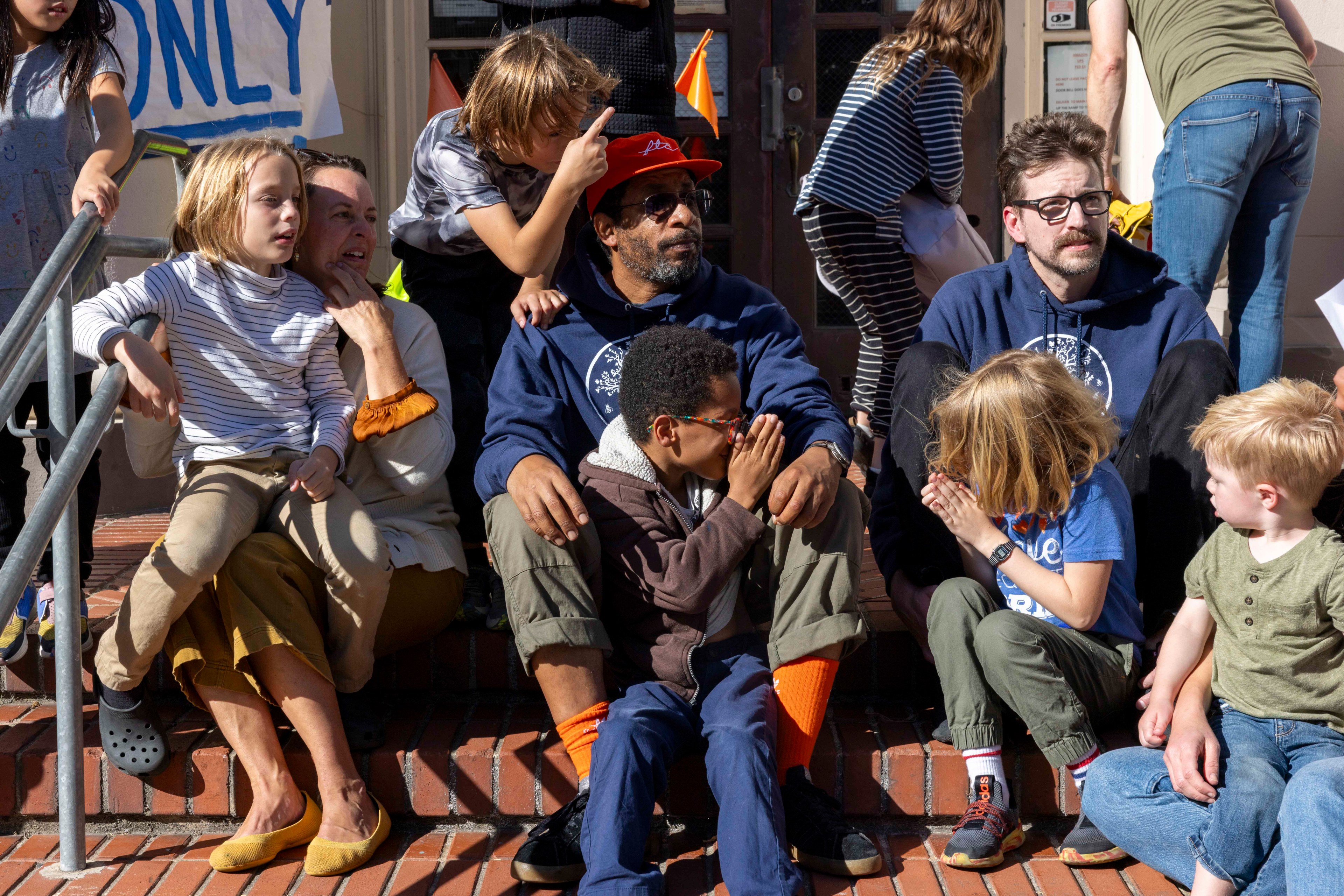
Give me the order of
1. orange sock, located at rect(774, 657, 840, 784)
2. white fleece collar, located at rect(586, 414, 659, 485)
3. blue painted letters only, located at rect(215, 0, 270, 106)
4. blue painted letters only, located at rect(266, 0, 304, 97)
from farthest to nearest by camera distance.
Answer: blue painted letters only, located at rect(266, 0, 304, 97) → blue painted letters only, located at rect(215, 0, 270, 106) → white fleece collar, located at rect(586, 414, 659, 485) → orange sock, located at rect(774, 657, 840, 784)

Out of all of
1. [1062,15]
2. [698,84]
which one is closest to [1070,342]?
[698,84]

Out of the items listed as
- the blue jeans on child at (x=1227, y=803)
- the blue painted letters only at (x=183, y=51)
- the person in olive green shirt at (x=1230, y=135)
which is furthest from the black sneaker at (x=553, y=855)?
the blue painted letters only at (x=183, y=51)

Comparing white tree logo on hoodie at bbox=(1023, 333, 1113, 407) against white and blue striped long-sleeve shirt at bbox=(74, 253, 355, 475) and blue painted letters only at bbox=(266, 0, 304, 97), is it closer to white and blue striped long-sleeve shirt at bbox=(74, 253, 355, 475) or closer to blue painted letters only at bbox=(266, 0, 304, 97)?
white and blue striped long-sleeve shirt at bbox=(74, 253, 355, 475)

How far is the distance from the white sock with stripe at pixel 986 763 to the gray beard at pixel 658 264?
1.26 metres

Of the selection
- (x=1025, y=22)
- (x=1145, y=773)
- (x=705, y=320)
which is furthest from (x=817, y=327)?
(x=1145, y=773)

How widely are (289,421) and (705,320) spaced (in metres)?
1.00

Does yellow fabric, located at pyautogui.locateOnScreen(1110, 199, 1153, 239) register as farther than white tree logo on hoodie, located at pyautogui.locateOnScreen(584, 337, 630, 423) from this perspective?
Yes

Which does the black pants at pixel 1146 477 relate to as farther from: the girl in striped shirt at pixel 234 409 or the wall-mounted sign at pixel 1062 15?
the wall-mounted sign at pixel 1062 15

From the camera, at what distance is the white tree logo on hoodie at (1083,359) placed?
280 centimetres

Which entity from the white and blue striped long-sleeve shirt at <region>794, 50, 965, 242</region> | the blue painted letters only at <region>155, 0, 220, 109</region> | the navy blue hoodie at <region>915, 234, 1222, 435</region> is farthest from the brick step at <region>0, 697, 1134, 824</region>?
the blue painted letters only at <region>155, 0, 220, 109</region>

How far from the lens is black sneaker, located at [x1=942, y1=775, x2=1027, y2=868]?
232 cm

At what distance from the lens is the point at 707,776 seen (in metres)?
2.32

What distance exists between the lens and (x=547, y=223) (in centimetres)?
279

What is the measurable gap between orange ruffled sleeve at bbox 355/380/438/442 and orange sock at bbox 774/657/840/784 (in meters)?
0.97
